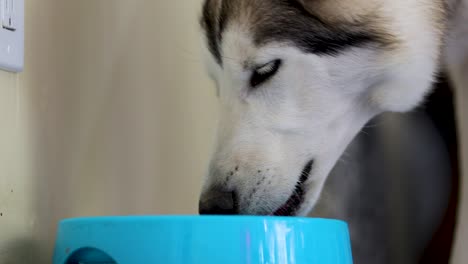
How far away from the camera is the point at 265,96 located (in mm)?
848

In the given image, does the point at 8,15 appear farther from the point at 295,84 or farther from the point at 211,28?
the point at 295,84

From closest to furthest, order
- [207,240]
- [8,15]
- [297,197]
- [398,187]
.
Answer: [207,240], [8,15], [297,197], [398,187]

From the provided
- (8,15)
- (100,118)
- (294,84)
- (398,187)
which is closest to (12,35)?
(8,15)

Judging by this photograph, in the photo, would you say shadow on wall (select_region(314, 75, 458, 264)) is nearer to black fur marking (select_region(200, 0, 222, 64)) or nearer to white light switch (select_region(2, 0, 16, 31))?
black fur marking (select_region(200, 0, 222, 64))

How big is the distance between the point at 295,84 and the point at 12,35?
44 cm

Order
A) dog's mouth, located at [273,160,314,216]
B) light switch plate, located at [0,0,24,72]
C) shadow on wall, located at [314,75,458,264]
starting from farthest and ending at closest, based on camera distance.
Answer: shadow on wall, located at [314,75,458,264] → dog's mouth, located at [273,160,314,216] → light switch plate, located at [0,0,24,72]

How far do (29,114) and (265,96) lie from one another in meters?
0.39

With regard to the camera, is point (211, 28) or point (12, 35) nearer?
point (12, 35)

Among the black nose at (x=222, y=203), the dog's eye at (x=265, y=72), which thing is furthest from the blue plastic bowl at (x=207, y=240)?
the dog's eye at (x=265, y=72)

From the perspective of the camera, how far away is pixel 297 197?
0.87 m

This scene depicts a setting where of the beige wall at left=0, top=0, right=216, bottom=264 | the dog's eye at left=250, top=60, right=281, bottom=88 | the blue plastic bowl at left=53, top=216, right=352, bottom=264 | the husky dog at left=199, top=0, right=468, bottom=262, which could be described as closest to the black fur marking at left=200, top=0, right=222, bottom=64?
the husky dog at left=199, top=0, right=468, bottom=262

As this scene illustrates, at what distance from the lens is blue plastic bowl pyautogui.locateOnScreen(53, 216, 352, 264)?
57 centimetres

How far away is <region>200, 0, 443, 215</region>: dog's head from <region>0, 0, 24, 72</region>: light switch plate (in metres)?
0.33

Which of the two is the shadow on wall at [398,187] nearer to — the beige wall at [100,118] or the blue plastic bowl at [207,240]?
the beige wall at [100,118]
